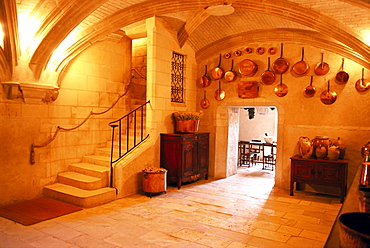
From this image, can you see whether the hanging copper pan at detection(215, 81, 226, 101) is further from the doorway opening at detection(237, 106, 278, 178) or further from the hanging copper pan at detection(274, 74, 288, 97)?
the doorway opening at detection(237, 106, 278, 178)

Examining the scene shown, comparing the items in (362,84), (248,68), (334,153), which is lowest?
(334,153)

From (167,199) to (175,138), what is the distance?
127cm

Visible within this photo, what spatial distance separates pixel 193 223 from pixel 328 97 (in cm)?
363

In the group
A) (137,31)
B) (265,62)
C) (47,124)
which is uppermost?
(137,31)

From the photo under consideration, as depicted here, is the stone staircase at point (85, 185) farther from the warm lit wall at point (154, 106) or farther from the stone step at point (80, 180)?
the warm lit wall at point (154, 106)

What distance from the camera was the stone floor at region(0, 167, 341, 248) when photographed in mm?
3323

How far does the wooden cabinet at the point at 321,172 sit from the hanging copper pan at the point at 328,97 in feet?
3.86

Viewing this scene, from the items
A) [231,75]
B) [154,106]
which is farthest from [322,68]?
[154,106]

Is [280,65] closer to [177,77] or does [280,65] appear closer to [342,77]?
[342,77]

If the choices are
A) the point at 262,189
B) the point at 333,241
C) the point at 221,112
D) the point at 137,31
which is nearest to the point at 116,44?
the point at 137,31

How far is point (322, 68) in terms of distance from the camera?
559 centimetres

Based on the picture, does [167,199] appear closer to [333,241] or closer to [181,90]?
[181,90]

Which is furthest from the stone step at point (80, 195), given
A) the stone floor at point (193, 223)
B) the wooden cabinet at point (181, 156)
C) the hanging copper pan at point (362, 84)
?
the hanging copper pan at point (362, 84)

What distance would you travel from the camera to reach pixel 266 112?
9.58 m
